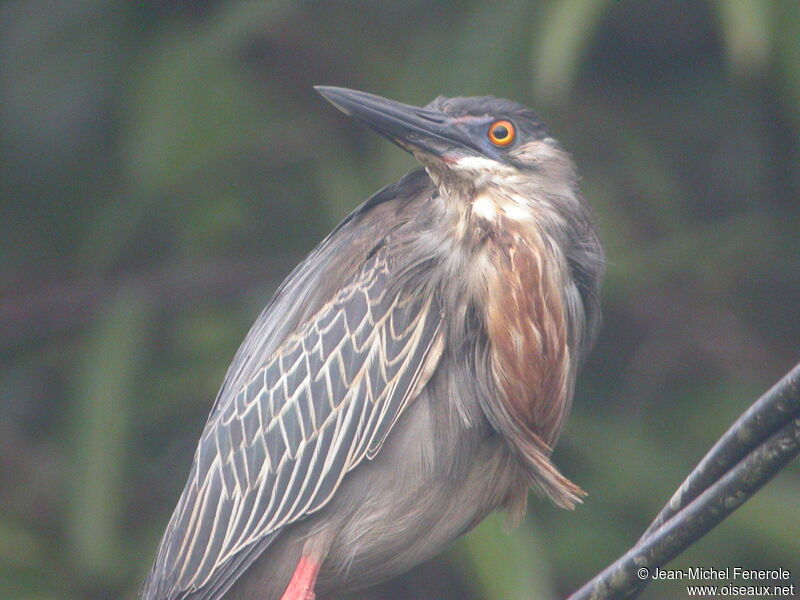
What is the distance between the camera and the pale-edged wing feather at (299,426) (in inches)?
127

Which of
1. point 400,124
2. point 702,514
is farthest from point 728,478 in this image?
point 400,124

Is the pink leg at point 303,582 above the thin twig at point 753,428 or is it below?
below

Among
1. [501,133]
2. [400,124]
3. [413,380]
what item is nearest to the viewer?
[413,380]

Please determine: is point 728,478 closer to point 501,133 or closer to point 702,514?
point 702,514

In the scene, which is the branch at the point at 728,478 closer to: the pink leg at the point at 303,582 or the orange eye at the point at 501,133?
the pink leg at the point at 303,582

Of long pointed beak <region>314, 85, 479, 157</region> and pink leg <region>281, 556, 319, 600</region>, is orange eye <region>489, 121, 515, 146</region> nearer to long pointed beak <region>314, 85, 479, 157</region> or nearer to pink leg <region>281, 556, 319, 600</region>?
long pointed beak <region>314, 85, 479, 157</region>

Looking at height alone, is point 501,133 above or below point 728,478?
above

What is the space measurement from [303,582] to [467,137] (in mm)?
1297

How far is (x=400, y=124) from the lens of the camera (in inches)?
130

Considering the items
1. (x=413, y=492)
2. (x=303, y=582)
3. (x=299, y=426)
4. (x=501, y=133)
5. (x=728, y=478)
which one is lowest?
(x=303, y=582)

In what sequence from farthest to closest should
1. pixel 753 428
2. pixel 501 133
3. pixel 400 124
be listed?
1. pixel 501 133
2. pixel 400 124
3. pixel 753 428

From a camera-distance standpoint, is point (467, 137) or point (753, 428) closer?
point (753, 428)

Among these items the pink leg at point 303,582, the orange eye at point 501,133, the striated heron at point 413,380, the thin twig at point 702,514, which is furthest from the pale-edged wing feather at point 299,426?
the thin twig at point 702,514

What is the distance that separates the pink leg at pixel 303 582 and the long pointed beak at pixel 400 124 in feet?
3.85
